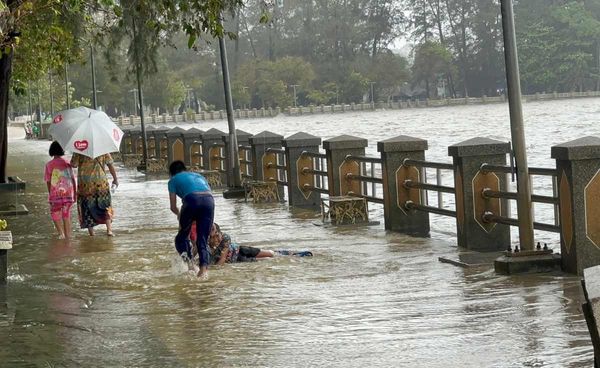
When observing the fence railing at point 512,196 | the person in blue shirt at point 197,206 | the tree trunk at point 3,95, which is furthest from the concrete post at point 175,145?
the person in blue shirt at point 197,206

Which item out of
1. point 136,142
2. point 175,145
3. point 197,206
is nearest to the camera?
point 197,206

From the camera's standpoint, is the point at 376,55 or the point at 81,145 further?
the point at 376,55

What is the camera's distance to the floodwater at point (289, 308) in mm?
8703

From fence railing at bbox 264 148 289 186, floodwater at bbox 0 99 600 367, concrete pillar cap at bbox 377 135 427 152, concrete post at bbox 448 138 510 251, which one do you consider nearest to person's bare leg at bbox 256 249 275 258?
floodwater at bbox 0 99 600 367

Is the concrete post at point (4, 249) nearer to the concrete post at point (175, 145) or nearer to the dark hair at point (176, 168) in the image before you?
the dark hair at point (176, 168)

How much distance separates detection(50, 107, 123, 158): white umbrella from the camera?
1731 cm

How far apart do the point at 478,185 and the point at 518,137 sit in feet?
7.08

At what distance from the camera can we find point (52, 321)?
10.4 metres

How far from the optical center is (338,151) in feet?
64.4

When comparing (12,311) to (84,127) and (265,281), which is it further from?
(84,127)

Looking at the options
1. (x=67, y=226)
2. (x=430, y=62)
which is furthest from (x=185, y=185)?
(x=430, y=62)

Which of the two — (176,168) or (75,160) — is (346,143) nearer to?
(75,160)

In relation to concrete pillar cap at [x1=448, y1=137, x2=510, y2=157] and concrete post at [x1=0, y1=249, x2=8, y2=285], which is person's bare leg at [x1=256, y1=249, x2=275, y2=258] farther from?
concrete post at [x1=0, y1=249, x2=8, y2=285]

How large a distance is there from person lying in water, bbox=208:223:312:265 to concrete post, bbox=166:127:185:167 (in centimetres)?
2005
